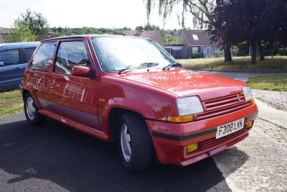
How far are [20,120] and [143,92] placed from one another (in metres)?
4.42

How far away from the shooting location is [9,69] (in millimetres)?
9867

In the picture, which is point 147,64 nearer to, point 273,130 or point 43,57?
point 43,57

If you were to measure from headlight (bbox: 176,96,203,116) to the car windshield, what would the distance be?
1.21m

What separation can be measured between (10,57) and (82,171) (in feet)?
28.3

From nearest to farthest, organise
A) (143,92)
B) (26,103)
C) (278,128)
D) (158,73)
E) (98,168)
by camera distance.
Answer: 1. (143,92)
2. (98,168)
3. (158,73)
4. (278,128)
5. (26,103)

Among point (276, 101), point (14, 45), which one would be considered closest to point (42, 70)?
point (276, 101)

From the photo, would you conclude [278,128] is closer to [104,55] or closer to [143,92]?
[143,92]

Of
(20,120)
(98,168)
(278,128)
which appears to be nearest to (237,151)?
(278,128)

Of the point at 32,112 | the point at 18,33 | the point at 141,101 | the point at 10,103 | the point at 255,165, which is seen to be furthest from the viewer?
the point at 18,33

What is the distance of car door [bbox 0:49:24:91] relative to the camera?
384 inches

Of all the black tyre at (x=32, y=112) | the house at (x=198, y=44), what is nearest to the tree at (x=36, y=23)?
the house at (x=198, y=44)

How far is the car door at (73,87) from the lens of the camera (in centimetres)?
347

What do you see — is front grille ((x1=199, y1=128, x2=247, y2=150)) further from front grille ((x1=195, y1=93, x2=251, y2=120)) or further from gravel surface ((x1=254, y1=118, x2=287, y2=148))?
gravel surface ((x1=254, y1=118, x2=287, y2=148))

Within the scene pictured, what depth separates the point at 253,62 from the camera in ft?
59.6
